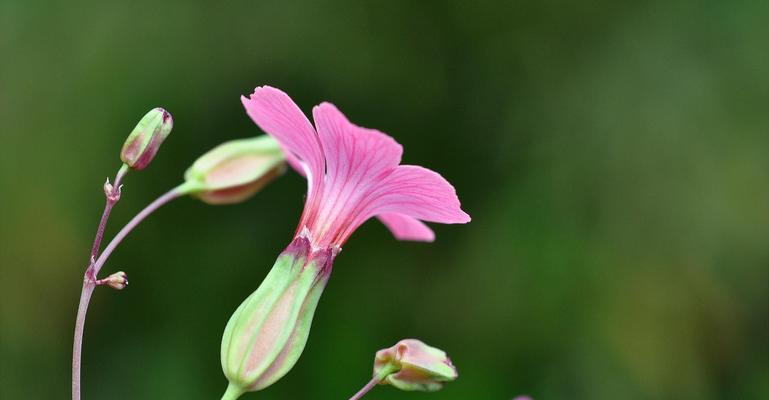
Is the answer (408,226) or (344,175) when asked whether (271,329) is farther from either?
(408,226)

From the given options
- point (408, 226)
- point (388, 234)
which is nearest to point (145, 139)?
point (408, 226)

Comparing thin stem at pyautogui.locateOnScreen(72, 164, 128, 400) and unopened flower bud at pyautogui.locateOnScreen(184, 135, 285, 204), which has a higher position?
unopened flower bud at pyautogui.locateOnScreen(184, 135, 285, 204)

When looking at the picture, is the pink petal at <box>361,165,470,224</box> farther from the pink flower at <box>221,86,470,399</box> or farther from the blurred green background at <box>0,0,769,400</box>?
the blurred green background at <box>0,0,769,400</box>

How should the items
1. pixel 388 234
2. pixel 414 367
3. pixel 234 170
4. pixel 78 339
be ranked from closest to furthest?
pixel 78 339
pixel 414 367
pixel 234 170
pixel 388 234

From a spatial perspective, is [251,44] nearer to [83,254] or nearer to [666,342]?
[83,254]

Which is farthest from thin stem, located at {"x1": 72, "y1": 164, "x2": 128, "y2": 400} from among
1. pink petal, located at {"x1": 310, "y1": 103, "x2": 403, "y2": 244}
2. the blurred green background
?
the blurred green background

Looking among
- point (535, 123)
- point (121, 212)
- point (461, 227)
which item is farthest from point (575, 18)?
point (121, 212)

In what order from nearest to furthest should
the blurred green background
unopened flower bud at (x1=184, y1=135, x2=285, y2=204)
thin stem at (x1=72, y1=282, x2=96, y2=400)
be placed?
thin stem at (x1=72, y1=282, x2=96, y2=400)
unopened flower bud at (x1=184, y1=135, x2=285, y2=204)
the blurred green background
